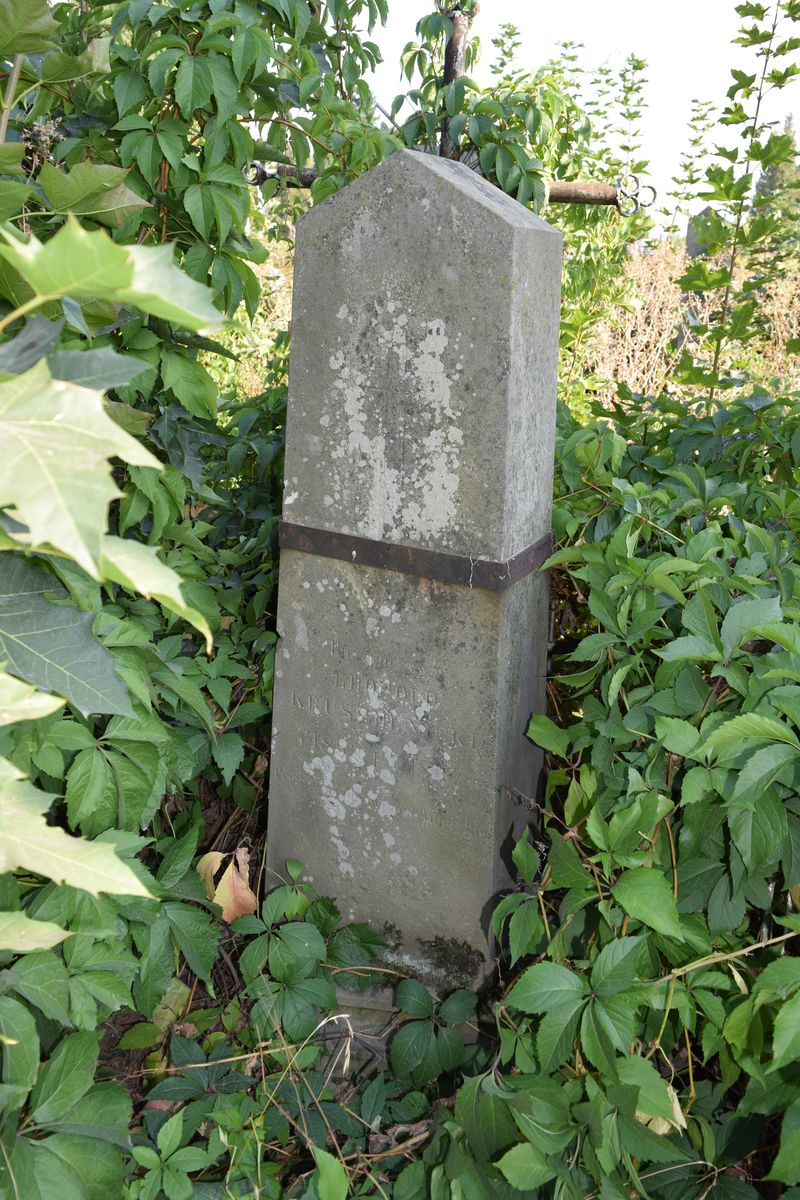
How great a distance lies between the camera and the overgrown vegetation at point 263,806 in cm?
136

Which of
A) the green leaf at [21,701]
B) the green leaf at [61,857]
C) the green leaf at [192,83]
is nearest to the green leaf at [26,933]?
→ the green leaf at [61,857]

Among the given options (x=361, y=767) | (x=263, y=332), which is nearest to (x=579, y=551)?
(x=361, y=767)

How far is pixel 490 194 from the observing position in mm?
1815

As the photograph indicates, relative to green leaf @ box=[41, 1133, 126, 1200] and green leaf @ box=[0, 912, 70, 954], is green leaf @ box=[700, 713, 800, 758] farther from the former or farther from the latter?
green leaf @ box=[41, 1133, 126, 1200]

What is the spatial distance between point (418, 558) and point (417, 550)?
0.02 meters

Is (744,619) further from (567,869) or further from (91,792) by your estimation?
(91,792)

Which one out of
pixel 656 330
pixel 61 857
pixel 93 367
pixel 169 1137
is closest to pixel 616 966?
pixel 169 1137

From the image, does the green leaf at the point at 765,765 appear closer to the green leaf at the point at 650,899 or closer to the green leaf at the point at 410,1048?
the green leaf at the point at 650,899

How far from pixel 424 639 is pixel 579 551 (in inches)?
13.6

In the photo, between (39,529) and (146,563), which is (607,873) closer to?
(146,563)

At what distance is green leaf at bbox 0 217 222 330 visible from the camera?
Answer: 26.5 inches

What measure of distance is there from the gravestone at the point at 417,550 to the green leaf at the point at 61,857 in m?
1.04

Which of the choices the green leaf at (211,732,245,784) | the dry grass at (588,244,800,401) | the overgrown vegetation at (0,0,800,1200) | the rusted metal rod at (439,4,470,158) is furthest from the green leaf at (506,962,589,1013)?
A: the dry grass at (588,244,800,401)

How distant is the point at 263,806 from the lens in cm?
223
